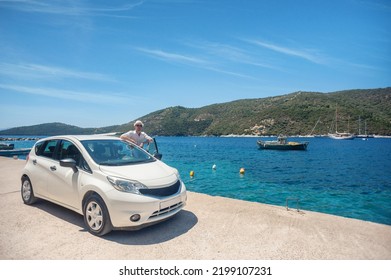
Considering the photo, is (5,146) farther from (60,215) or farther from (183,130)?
(183,130)

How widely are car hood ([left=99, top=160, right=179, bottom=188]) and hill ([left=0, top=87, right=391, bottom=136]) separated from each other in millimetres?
109598

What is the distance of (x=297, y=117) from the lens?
431 ft

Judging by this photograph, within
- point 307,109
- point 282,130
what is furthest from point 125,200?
point 307,109

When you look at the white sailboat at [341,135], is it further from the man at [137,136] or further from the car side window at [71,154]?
the car side window at [71,154]

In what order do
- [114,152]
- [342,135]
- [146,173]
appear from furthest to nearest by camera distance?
[342,135], [114,152], [146,173]

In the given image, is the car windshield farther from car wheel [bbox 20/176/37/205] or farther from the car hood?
car wheel [bbox 20/176/37/205]

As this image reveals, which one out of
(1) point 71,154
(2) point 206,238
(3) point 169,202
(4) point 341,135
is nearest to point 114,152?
(1) point 71,154

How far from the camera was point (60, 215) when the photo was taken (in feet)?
17.4

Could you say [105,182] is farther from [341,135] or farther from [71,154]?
[341,135]

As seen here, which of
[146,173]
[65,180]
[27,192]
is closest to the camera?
[146,173]

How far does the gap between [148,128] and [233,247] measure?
171044mm

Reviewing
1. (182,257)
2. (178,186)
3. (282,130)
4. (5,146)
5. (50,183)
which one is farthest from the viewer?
(282,130)

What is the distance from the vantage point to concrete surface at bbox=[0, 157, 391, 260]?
11.8ft

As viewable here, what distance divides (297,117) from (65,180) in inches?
5549
